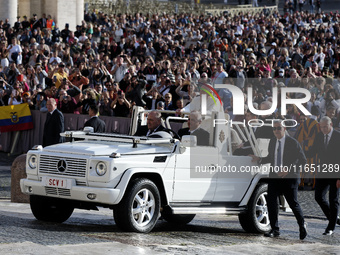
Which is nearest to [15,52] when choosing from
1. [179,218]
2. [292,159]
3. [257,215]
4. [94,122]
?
[94,122]

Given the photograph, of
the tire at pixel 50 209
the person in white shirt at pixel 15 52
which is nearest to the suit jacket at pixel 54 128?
the tire at pixel 50 209

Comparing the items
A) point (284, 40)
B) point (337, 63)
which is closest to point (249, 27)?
point (284, 40)

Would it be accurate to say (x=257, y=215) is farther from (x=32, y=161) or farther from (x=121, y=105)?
(x=121, y=105)

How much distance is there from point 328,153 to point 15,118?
1255cm

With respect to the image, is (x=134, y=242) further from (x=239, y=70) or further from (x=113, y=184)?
(x=239, y=70)

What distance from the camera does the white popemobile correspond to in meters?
11.9

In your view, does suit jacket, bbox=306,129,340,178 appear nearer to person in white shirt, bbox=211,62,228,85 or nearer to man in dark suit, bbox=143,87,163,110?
man in dark suit, bbox=143,87,163,110

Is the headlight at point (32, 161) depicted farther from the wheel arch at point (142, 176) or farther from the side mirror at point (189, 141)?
the side mirror at point (189, 141)

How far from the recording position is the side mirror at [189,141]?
12.3 metres

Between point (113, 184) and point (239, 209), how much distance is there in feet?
7.73

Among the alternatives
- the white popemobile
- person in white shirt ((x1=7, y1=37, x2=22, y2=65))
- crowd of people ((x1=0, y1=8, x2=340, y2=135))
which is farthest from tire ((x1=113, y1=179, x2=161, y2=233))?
person in white shirt ((x1=7, y1=37, x2=22, y2=65))

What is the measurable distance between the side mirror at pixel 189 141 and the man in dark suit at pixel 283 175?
1346mm

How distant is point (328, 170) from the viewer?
547 inches

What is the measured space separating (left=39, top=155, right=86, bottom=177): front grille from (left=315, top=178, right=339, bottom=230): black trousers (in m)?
3.87
